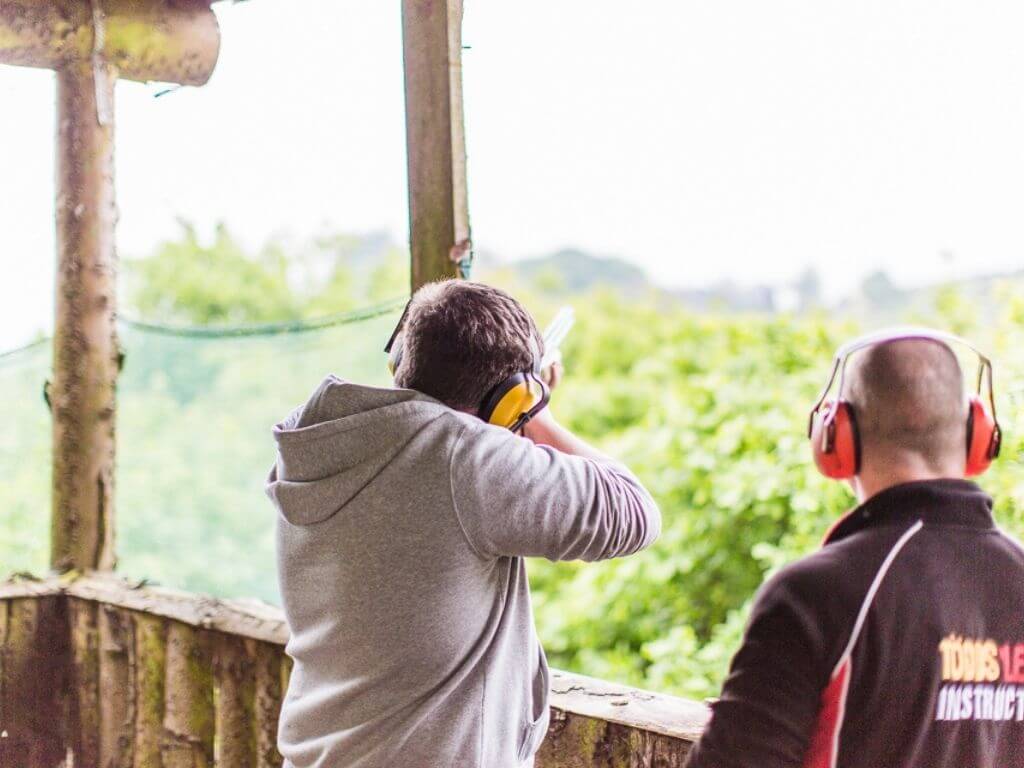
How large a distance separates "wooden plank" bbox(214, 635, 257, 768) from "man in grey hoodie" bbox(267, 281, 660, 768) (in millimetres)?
1168

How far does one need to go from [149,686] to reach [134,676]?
68 mm

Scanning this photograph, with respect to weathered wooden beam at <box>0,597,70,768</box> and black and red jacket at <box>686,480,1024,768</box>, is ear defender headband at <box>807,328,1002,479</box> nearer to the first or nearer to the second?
black and red jacket at <box>686,480,1024,768</box>

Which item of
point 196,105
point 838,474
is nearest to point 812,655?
point 838,474

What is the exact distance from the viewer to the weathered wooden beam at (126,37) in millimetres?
2840

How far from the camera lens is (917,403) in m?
1.10

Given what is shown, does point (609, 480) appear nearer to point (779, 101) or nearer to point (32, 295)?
point (32, 295)

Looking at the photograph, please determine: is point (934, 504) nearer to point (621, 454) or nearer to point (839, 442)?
point (839, 442)

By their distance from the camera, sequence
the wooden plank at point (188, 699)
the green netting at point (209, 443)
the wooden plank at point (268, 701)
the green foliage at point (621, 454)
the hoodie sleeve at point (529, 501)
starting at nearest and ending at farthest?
the hoodie sleeve at point (529, 501) → the wooden plank at point (268, 701) → the wooden plank at point (188, 699) → the green foliage at point (621, 454) → the green netting at point (209, 443)

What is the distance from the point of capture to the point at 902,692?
3.42ft

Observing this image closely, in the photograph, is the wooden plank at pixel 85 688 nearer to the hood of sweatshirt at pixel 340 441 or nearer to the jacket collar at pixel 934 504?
the hood of sweatshirt at pixel 340 441

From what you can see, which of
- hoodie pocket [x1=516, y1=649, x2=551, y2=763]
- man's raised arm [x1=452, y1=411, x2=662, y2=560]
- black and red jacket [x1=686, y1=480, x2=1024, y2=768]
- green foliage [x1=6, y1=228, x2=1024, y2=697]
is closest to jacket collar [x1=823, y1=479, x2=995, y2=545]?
black and red jacket [x1=686, y1=480, x2=1024, y2=768]

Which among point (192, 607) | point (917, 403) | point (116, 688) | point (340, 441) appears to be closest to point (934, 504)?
point (917, 403)

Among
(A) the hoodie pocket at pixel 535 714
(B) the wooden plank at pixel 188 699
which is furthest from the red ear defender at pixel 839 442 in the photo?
(B) the wooden plank at pixel 188 699

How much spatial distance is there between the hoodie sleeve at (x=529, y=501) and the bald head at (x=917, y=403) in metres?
0.37
